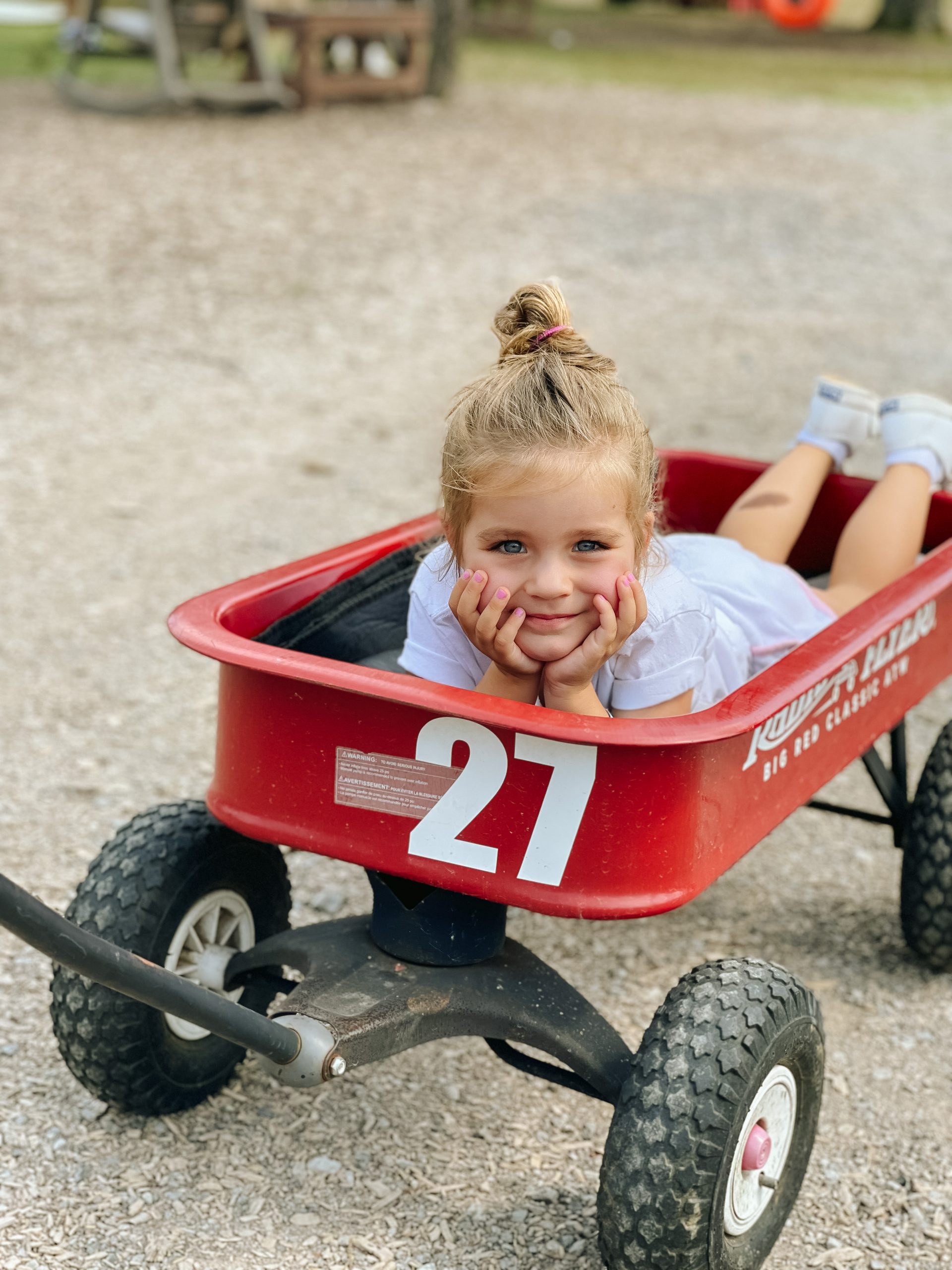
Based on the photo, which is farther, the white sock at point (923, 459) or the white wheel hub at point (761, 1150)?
the white sock at point (923, 459)

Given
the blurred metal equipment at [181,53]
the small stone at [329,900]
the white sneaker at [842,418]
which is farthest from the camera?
the blurred metal equipment at [181,53]

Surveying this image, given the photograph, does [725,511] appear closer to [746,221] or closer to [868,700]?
[868,700]

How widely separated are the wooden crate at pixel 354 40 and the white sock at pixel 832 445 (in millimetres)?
8560

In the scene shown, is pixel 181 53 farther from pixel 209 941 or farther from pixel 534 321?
pixel 209 941

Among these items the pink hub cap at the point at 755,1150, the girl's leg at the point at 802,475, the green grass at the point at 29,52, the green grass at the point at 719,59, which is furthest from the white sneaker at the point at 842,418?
the green grass at the point at 719,59

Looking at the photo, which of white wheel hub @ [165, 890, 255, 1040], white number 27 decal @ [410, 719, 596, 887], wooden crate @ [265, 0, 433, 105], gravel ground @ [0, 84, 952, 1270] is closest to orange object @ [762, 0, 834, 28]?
gravel ground @ [0, 84, 952, 1270]

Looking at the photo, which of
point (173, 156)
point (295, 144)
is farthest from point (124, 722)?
point (295, 144)

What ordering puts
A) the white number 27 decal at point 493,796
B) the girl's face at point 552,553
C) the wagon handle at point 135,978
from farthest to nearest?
the girl's face at point 552,553 → the white number 27 decal at point 493,796 → the wagon handle at point 135,978

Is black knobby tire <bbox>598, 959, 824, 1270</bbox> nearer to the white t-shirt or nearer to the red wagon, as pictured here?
the red wagon

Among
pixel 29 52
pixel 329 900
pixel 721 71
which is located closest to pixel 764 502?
pixel 329 900

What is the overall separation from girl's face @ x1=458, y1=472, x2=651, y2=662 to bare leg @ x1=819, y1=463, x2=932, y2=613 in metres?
1.05

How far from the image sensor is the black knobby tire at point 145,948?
7.27 feet

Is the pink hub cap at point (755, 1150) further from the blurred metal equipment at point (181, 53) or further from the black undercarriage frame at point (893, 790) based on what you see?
the blurred metal equipment at point (181, 53)

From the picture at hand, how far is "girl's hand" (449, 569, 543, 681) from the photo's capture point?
1.98 meters
